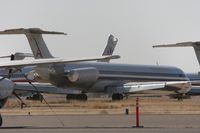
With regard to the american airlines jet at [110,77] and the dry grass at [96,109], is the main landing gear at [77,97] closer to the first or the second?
the american airlines jet at [110,77]

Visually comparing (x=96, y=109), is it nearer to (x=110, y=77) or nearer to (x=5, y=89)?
(x=5, y=89)

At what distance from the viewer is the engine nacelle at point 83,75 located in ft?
229

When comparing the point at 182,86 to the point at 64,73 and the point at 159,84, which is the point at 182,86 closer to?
the point at 159,84

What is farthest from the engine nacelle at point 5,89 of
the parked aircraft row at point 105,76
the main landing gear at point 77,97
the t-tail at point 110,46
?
the t-tail at point 110,46

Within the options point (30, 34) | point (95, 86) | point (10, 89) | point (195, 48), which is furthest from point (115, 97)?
point (10, 89)

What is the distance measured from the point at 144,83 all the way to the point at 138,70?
2.88 metres


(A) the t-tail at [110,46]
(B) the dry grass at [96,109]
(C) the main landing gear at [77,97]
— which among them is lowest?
(B) the dry grass at [96,109]

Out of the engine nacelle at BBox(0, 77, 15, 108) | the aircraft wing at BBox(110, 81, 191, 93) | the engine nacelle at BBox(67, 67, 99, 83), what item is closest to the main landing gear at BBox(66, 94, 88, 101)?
the engine nacelle at BBox(67, 67, 99, 83)

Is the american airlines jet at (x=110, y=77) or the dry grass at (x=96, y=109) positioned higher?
the american airlines jet at (x=110, y=77)

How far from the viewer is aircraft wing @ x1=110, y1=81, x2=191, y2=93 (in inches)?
2970

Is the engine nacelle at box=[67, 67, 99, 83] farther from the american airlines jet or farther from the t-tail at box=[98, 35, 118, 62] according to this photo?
the t-tail at box=[98, 35, 118, 62]

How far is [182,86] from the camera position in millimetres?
76938

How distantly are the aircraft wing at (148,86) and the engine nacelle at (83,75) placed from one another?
183 inches

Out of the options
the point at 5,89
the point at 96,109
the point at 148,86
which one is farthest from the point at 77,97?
the point at 5,89
